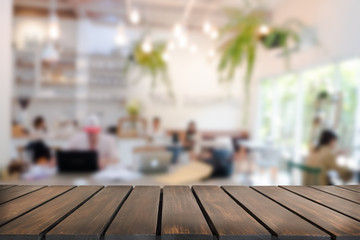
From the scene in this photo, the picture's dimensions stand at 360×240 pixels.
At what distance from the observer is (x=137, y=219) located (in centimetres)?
103

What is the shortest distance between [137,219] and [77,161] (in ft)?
7.72

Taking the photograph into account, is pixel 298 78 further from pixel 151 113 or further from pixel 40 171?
pixel 40 171

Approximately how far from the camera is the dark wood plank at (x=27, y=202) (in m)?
1.07

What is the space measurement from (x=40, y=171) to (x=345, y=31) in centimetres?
491

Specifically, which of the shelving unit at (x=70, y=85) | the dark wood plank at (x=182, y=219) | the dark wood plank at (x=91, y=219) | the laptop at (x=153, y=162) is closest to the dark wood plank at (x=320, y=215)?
the dark wood plank at (x=182, y=219)

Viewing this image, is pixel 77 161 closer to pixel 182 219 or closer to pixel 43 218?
pixel 43 218

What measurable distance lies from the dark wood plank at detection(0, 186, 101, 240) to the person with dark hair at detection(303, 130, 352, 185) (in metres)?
3.51

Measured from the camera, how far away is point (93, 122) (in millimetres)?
4410

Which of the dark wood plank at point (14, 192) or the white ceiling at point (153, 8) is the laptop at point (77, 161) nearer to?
the dark wood plank at point (14, 192)

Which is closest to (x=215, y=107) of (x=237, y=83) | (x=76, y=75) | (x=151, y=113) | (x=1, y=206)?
(x=237, y=83)

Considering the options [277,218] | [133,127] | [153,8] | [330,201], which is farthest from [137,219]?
[153,8]

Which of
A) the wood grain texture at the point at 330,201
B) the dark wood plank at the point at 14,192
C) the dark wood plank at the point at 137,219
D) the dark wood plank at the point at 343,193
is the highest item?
the dark wood plank at the point at 14,192

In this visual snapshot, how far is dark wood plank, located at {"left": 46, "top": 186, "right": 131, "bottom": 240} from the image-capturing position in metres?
0.90

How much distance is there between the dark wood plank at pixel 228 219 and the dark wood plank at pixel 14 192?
758 mm
